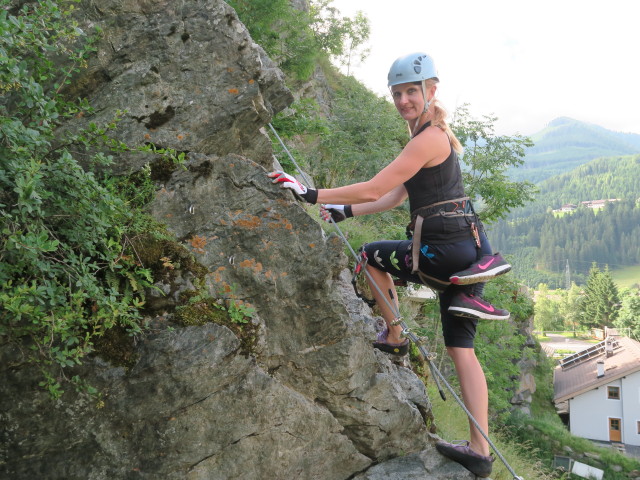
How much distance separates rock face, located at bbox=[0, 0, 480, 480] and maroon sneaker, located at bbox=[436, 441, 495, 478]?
3.3 inches

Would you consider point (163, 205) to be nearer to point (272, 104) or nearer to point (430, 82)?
point (272, 104)

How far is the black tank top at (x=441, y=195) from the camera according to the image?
14.4 feet

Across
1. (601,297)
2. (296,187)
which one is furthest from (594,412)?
(601,297)

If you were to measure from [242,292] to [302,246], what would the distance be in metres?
0.68

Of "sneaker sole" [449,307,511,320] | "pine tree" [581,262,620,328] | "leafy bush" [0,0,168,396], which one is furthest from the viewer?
"pine tree" [581,262,620,328]

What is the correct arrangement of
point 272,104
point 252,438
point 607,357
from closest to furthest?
point 252,438
point 272,104
point 607,357

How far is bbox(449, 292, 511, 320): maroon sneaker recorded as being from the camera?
173 inches

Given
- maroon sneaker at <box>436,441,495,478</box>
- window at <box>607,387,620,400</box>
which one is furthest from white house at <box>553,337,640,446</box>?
maroon sneaker at <box>436,441,495,478</box>

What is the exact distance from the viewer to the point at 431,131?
4262 mm

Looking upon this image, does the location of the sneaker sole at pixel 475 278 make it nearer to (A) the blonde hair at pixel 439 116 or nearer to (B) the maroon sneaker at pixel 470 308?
(B) the maroon sneaker at pixel 470 308

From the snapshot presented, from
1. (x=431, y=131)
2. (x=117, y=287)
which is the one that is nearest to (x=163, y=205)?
(x=117, y=287)

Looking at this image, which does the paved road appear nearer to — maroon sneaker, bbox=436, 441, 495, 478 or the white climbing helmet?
maroon sneaker, bbox=436, 441, 495, 478

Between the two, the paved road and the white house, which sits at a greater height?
the white house

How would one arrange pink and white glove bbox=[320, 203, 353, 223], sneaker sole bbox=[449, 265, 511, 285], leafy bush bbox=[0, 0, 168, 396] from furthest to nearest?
pink and white glove bbox=[320, 203, 353, 223] → sneaker sole bbox=[449, 265, 511, 285] → leafy bush bbox=[0, 0, 168, 396]
